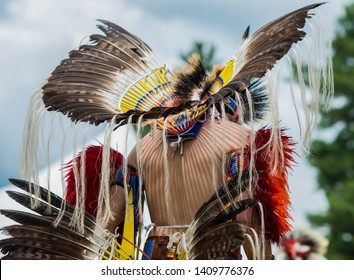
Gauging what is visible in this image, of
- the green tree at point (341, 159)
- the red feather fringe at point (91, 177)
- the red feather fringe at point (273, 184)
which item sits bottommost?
the red feather fringe at point (273, 184)

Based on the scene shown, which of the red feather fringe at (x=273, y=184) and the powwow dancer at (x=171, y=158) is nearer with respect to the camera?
the powwow dancer at (x=171, y=158)

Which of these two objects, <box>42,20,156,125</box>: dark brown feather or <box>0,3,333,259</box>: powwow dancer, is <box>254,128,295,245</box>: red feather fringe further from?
<box>42,20,156,125</box>: dark brown feather

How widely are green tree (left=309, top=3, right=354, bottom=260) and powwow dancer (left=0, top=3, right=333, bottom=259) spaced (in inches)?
281

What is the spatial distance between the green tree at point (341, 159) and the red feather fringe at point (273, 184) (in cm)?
718

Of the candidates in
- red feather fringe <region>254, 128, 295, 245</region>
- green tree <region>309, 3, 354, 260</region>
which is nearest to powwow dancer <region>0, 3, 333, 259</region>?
red feather fringe <region>254, 128, 295, 245</region>

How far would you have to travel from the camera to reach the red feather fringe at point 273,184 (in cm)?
279

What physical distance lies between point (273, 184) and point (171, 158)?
1.32ft

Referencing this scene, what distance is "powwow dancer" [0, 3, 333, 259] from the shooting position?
269 centimetres

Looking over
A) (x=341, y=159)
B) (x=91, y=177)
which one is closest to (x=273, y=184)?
(x=91, y=177)

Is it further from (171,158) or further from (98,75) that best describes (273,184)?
(98,75)

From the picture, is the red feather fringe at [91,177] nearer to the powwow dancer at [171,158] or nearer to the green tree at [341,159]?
A: the powwow dancer at [171,158]

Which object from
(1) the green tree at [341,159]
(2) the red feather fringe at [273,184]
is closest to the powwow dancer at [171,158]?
(2) the red feather fringe at [273,184]

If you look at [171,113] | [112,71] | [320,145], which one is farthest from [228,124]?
[320,145]
